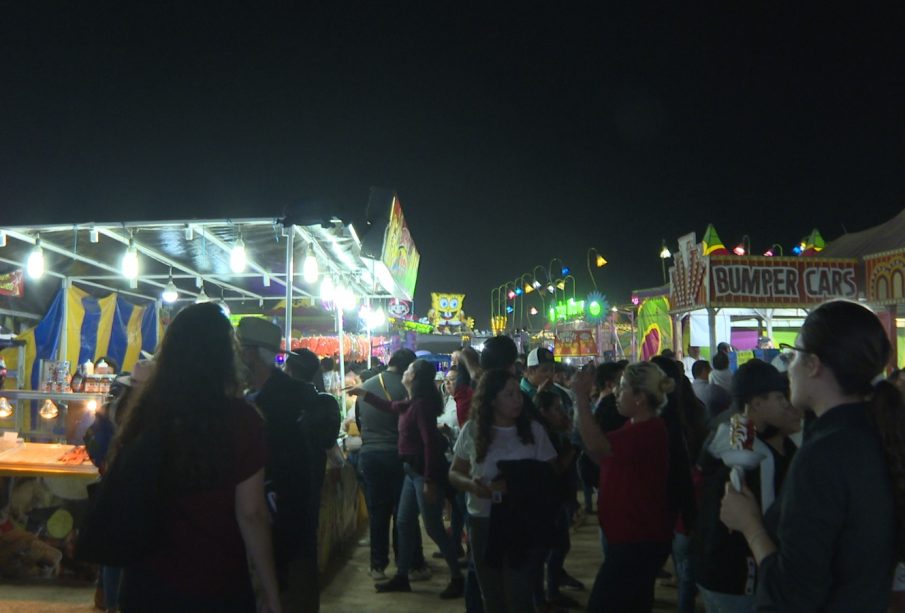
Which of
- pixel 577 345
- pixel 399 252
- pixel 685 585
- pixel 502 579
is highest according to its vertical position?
pixel 399 252

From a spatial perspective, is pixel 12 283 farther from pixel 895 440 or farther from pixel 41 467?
pixel 895 440

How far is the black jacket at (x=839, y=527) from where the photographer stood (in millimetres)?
1618

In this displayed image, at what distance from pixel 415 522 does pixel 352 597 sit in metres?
0.83

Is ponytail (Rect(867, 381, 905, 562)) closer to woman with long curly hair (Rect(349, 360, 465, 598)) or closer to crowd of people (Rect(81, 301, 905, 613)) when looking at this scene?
crowd of people (Rect(81, 301, 905, 613))

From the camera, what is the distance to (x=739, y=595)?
267 cm

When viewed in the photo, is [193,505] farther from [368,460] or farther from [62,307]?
[62,307]

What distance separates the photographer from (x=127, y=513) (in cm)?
212

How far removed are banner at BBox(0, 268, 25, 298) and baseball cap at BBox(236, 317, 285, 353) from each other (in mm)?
9303

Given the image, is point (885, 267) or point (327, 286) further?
point (885, 267)

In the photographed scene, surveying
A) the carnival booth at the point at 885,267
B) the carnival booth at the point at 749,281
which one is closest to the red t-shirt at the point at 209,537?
the carnival booth at the point at 749,281

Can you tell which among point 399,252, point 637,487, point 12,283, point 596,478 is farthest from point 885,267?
point 12,283

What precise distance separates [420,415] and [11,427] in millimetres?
8143

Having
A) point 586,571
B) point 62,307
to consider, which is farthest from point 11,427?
point 586,571

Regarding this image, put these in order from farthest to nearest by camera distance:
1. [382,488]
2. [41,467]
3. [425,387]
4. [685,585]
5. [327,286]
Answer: [327,286]
[382,488]
[41,467]
[425,387]
[685,585]
